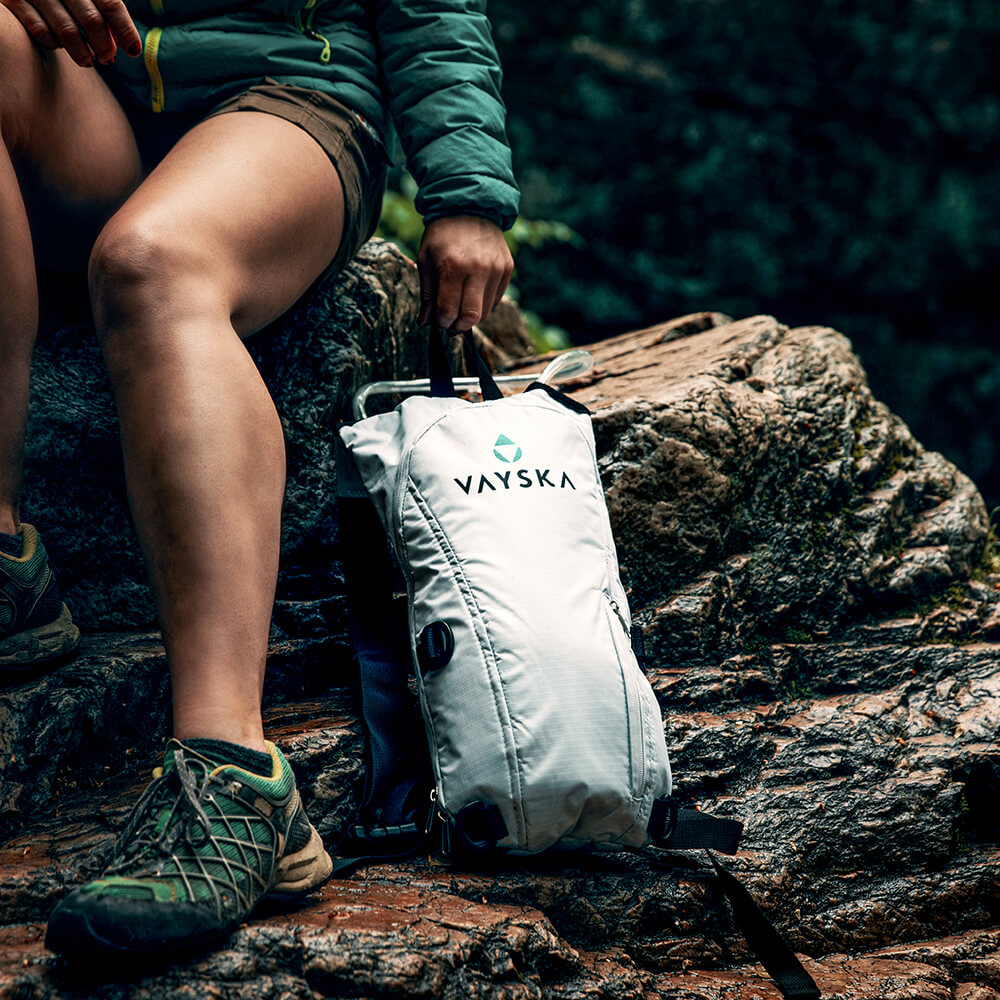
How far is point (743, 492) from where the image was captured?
95.1 inches

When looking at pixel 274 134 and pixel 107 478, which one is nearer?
pixel 274 134

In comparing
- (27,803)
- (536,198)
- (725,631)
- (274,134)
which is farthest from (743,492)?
(536,198)

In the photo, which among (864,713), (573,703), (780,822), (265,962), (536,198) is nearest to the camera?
(265,962)

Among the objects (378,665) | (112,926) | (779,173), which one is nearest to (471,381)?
(378,665)

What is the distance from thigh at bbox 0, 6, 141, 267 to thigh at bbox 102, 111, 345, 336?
0.23 meters

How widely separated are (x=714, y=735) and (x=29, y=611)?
1481 millimetres

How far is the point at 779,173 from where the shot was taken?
259 inches

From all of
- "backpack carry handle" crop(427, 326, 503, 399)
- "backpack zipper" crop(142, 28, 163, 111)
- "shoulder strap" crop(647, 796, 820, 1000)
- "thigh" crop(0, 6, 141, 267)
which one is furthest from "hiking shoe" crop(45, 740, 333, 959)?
"backpack zipper" crop(142, 28, 163, 111)

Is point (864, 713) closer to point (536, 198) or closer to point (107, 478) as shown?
point (107, 478)

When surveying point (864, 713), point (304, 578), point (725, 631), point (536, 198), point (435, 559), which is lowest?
point (864, 713)

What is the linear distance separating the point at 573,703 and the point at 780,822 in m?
0.74

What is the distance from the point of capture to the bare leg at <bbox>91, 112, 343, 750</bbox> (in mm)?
1320

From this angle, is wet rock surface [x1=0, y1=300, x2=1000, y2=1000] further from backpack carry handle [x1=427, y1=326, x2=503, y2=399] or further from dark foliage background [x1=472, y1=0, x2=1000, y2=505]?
dark foliage background [x1=472, y1=0, x2=1000, y2=505]

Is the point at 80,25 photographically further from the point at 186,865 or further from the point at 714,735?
the point at 714,735
